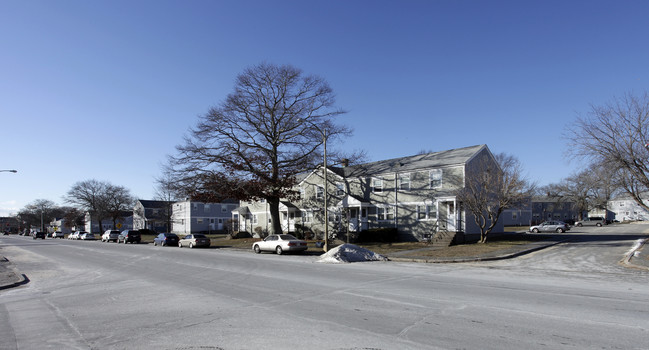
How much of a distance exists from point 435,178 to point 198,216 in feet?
180

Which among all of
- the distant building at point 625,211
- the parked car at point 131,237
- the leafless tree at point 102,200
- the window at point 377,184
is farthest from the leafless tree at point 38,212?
the distant building at point 625,211

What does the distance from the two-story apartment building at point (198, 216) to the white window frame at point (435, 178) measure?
1945 inches

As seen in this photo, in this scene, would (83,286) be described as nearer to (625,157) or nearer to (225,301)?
(225,301)

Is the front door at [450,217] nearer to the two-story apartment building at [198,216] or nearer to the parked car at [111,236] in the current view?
the parked car at [111,236]

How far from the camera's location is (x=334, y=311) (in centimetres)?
836

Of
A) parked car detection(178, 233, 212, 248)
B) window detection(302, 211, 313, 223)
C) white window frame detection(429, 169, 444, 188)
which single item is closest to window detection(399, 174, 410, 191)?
white window frame detection(429, 169, 444, 188)

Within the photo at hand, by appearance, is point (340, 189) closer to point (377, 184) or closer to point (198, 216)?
point (377, 184)

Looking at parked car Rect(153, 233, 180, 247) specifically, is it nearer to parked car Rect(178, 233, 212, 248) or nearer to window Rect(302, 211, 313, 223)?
parked car Rect(178, 233, 212, 248)

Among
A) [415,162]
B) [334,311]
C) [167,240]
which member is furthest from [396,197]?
[334,311]

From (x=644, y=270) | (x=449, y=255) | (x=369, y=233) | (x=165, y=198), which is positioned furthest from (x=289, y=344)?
(x=165, y=198)

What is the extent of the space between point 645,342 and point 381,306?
4.48 metres

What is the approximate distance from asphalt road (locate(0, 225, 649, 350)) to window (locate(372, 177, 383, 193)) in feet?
69.6

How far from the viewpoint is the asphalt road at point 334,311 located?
6.32 m

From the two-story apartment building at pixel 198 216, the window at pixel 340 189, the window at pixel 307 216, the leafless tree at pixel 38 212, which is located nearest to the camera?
the window at pixel 340 189
